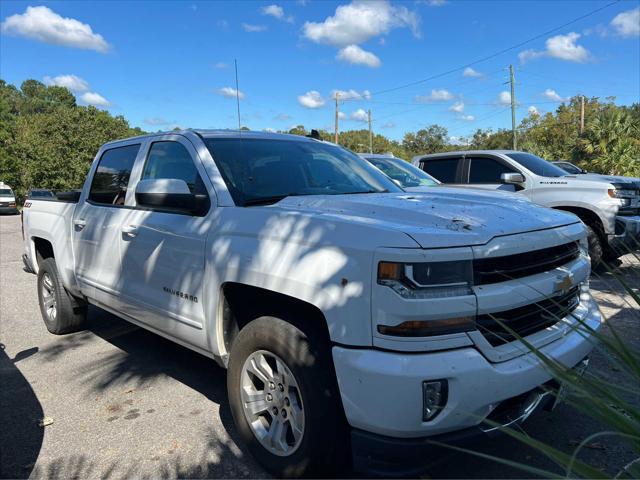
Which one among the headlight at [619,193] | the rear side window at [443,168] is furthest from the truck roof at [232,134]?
the rear side window at [443,168]

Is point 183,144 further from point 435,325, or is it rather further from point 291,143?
point 435,325

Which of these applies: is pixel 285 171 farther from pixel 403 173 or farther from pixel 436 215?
pixel 403 173

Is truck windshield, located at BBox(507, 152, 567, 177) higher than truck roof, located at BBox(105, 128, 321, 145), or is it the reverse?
truck roof, located at BBox(105, 128, 321, 145)

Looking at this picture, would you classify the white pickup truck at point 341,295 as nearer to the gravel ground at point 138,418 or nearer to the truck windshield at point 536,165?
the gravel ground at point 138,418

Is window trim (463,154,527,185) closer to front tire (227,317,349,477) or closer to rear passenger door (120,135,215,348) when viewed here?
rear passenger door (120,135,215,348)

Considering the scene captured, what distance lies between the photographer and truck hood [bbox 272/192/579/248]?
2.36 m

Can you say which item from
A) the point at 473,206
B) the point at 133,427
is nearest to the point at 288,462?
the point at 133,427

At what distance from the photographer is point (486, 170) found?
8.97 meters

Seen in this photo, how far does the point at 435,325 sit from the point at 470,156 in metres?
7.54

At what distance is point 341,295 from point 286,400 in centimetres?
75

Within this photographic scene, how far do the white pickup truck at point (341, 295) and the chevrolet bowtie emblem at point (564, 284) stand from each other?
1cm

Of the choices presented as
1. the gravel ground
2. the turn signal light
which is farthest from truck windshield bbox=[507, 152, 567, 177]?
the turn signal light

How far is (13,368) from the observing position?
14.4ft

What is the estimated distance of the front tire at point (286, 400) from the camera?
94.5 inches
